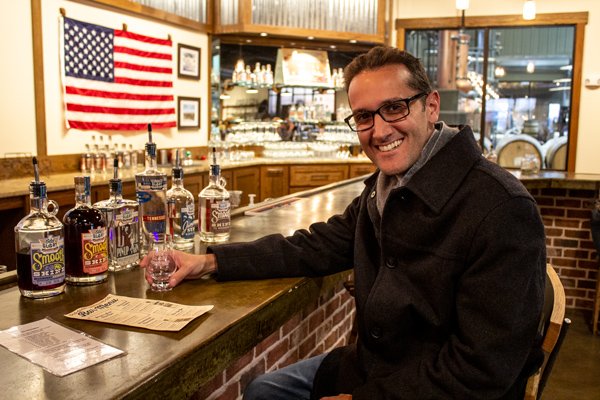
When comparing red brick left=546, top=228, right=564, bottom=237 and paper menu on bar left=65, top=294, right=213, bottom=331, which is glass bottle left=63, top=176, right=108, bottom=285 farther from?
red brick left=546, top=228, right=564, bottom=237

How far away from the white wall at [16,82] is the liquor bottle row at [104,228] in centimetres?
302

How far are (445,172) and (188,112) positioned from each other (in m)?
5.30

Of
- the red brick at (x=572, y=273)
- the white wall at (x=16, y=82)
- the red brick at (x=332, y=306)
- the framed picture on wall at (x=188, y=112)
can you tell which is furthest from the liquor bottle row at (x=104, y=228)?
the framed picture on wall at (x=188, y=112)

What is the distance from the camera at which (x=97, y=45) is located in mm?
5000

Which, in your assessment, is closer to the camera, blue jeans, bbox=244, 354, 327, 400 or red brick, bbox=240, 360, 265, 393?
blue jeans, bbox=244, 354, 327, 400

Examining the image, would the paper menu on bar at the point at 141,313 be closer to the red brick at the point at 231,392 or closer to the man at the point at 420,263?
the man at the point at 420,263

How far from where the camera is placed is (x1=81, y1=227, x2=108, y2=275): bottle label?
4.49 feet

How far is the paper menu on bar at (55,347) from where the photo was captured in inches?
37.9

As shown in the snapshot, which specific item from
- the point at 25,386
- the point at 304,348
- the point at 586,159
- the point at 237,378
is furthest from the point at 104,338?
the point at 586,159

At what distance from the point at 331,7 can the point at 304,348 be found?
5173 millimetres

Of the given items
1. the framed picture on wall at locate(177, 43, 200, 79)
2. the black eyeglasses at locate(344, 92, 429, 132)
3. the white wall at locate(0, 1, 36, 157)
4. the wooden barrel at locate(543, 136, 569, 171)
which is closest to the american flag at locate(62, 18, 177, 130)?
the framed picture on wall at locate(177, 43, 200, 79)

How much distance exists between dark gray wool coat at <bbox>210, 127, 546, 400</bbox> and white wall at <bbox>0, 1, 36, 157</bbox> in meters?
3.41

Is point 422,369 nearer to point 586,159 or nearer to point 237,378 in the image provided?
point 237,378

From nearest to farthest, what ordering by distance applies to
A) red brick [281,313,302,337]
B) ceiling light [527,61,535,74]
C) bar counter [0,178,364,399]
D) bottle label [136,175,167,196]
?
1. bar counter [0,178,364,399]
2. bottle label [136,175,167,196]
3. red brick [281,313,302,337]
4. ceiling light [527,61,535,74]
